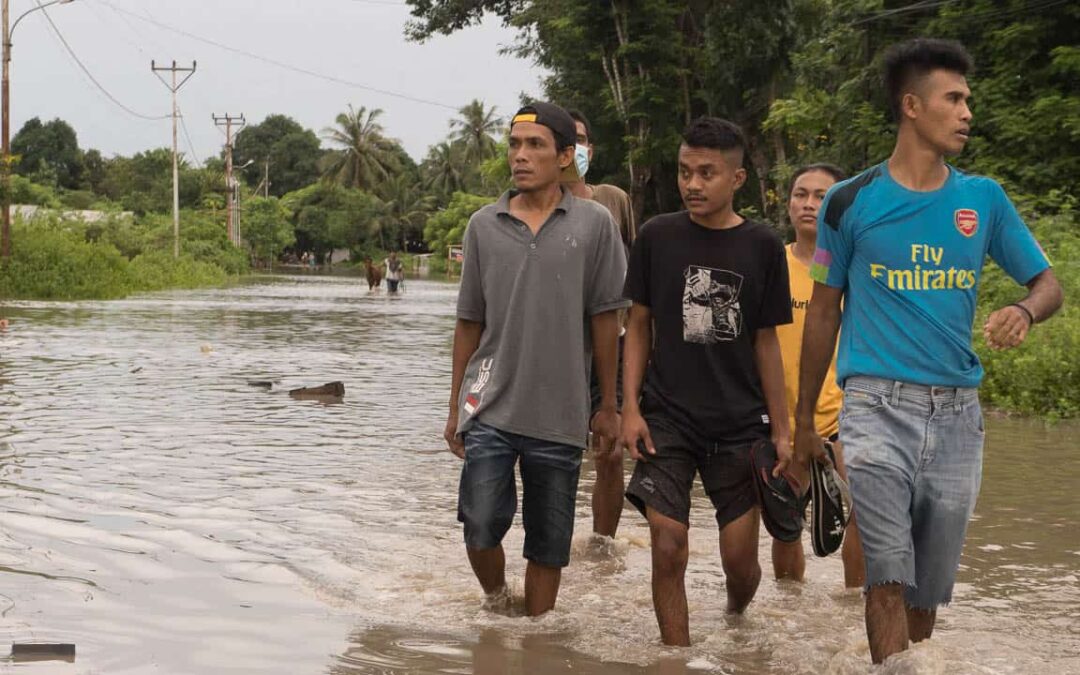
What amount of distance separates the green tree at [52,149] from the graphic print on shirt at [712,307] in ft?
375

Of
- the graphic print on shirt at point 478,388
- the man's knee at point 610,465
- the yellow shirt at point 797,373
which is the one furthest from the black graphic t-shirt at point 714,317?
the man's knee at point 610,465

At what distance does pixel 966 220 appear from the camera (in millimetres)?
4184

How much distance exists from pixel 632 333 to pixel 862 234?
1065mm

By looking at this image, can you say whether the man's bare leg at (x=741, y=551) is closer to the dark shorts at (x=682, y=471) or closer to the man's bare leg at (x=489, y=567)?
the dark shorts at (x=682, y=471)

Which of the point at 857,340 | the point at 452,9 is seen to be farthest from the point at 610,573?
the point at 452,9

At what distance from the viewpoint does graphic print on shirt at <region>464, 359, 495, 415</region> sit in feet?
17.2

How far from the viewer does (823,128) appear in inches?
1006

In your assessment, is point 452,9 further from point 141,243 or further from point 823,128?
point 141,243

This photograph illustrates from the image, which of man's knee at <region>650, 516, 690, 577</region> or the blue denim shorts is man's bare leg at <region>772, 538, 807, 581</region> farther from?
man's knee at <region>650, 516, 690, 577</region>

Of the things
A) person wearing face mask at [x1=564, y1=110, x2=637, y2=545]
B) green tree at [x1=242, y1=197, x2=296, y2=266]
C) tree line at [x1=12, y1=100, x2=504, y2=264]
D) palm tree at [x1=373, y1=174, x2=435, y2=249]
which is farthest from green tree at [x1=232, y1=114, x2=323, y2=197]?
person wearing face mask at [x1=564, y1=110, x2=637, y2=545]

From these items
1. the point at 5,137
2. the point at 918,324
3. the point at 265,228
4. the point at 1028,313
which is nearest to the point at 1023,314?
the point at 1028,313

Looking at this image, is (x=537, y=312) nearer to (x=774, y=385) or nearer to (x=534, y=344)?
(x=534, y=344)

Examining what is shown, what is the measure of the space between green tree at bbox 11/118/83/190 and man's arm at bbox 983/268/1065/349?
4543 inches

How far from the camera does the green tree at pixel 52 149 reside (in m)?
114
